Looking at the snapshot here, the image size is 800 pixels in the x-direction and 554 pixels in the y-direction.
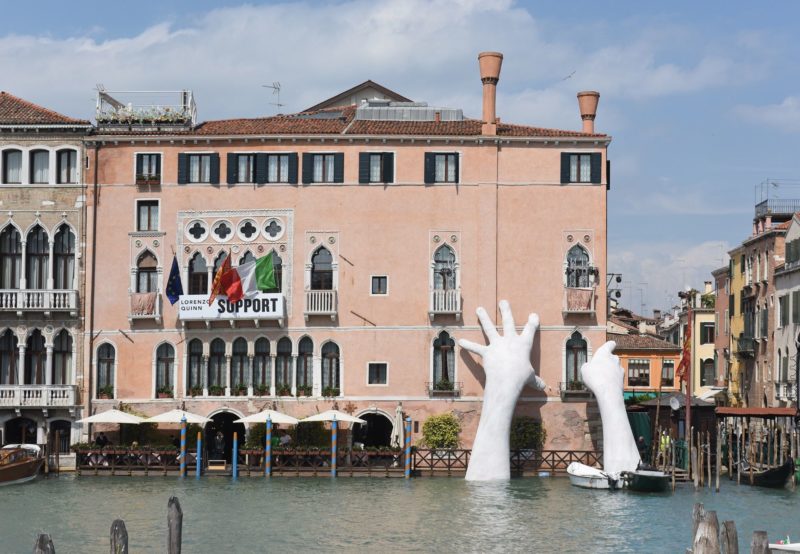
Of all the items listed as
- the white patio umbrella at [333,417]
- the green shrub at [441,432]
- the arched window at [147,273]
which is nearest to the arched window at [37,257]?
the arched window at [147,273]

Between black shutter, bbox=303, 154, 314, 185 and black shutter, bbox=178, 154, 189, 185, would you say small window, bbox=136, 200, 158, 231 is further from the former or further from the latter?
black shutter, bbox=303, 154, 314, 185

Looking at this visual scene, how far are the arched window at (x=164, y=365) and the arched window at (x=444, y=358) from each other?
320 inches

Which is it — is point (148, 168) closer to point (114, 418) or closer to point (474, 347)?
point (114, 418)

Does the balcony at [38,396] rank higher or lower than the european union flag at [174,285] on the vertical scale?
lower

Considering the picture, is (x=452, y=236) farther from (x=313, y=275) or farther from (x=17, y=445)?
(x=17, y=445)

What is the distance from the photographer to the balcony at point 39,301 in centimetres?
4775

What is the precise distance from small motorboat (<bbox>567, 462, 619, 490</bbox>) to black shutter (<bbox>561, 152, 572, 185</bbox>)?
9.39m

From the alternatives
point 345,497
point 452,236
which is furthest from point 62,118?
point 345,497

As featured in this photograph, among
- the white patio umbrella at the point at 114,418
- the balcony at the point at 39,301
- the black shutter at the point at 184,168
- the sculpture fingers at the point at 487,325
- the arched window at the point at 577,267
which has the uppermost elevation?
the black shutter at the point at 184,168

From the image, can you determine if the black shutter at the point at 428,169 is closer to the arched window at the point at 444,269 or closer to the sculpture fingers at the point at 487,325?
the arched window at the point at 444,269

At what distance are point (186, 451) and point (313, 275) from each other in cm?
662

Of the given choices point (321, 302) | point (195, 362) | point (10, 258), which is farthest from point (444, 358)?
point (10, 258)

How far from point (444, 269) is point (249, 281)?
19.6ft

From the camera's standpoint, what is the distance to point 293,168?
48094 mm
